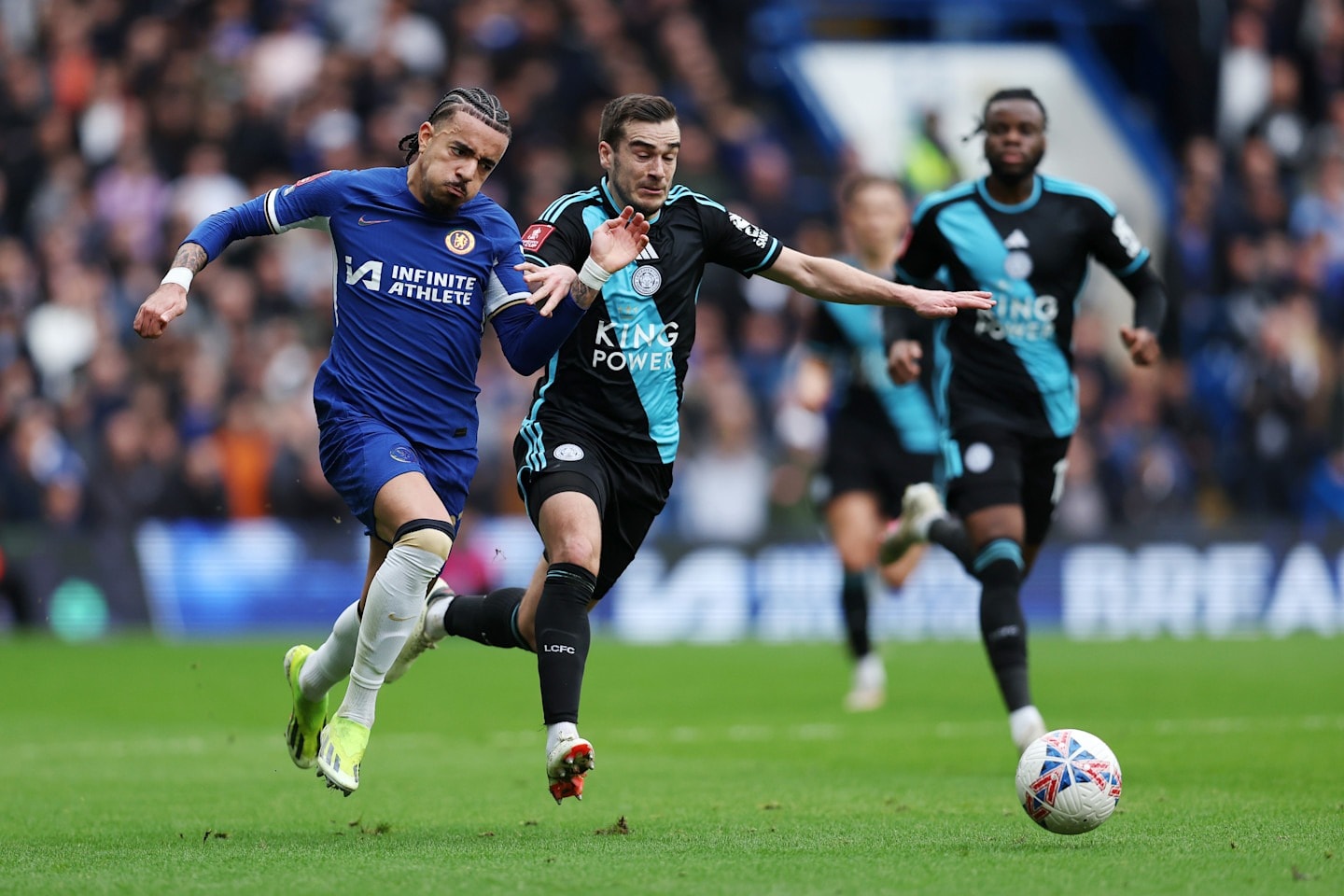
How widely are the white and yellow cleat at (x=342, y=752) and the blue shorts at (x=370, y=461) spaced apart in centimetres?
78

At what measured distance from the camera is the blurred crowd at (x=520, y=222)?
60.4 ft

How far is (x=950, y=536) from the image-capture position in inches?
434

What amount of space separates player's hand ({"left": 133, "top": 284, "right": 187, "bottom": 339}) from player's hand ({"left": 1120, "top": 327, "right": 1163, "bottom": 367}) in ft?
14.6

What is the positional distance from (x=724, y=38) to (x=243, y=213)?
59.1 feet

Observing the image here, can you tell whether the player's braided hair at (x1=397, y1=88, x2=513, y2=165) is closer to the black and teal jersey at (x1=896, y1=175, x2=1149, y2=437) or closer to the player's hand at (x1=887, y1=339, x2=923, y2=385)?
the player's hand at (x1=887, y1=339, x2=923, y2=385)

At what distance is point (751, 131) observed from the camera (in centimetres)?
2266

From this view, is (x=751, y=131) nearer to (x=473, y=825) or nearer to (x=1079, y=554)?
(x=1079, y=554)

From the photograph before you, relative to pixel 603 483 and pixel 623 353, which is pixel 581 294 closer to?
pixel 623 353

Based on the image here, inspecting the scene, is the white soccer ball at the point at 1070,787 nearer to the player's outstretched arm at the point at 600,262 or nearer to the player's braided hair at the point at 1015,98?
the player's outstretched arm at the point at 600,262

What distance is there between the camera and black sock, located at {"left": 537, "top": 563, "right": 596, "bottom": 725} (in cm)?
700

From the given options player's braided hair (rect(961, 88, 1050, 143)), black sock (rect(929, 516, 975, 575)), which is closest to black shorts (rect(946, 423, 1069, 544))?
black sock (rect(929, 516, 975, 575))

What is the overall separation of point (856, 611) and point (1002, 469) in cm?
354

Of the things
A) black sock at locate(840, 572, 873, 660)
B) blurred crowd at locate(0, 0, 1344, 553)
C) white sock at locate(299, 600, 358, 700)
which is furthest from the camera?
blurred crowd at locate(0, 0, 1344, 553)

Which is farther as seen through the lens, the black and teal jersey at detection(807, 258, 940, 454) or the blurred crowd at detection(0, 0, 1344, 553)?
the blurred crowd at detection(0, 0, 1344, 553)
